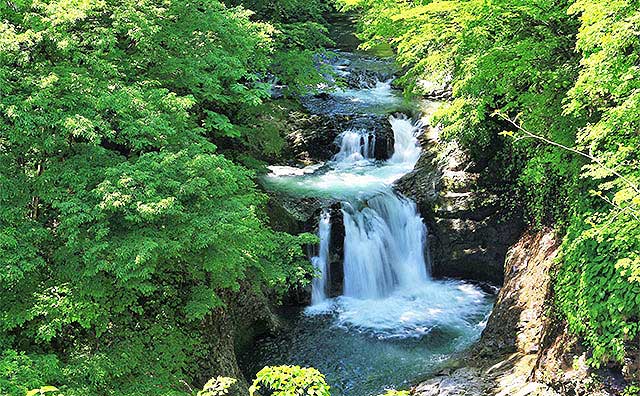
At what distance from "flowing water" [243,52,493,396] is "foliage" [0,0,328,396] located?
10.1ft

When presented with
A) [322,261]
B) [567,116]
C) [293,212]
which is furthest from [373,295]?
[567,116]

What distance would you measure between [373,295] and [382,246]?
1.11 metres

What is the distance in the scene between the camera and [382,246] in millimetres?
12242

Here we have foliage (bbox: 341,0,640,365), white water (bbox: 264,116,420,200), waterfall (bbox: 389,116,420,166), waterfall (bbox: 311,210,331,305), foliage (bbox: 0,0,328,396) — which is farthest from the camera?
waterfall (bbox: 389,116,420,166)

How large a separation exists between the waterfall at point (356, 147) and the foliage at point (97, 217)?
7.84 m

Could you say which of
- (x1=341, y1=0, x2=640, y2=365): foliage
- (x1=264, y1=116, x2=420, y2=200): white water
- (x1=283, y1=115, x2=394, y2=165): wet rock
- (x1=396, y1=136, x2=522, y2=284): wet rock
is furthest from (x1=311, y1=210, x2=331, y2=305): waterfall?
(x1=341, y1=0, x2=640, y2=365): foliage

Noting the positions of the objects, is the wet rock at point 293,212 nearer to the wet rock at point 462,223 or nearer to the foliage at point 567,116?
the wet rock at point 462,223

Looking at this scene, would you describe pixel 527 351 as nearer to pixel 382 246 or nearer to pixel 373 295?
pixel 373 295

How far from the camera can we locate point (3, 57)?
5.67 meters

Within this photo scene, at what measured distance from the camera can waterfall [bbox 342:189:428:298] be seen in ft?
39.2

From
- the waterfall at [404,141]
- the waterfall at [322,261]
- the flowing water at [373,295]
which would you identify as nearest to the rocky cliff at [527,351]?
the flowing water at [373,295]

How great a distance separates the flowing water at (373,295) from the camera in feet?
31.1

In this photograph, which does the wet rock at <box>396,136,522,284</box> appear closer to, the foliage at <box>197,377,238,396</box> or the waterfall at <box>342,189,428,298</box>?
the waterfall at <box>342,189,428,298</box>

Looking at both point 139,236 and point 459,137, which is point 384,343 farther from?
point 139,236
